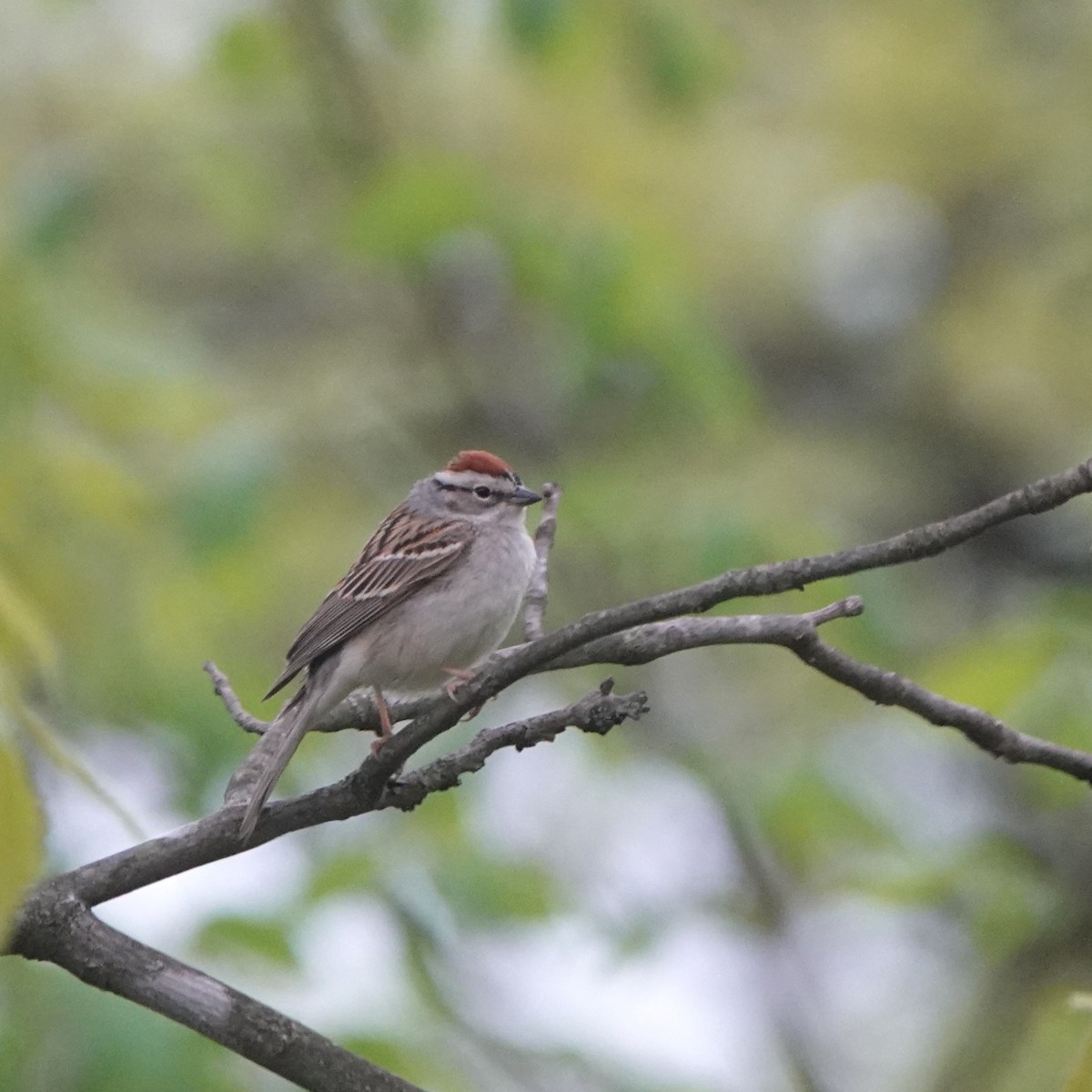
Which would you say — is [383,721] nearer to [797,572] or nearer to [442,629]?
[442,629]

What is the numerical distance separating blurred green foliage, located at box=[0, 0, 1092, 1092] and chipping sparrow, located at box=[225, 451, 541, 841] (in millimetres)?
832

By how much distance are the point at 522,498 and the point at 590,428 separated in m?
3.35

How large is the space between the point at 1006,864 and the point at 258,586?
3902 mm

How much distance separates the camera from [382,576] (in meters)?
5.09

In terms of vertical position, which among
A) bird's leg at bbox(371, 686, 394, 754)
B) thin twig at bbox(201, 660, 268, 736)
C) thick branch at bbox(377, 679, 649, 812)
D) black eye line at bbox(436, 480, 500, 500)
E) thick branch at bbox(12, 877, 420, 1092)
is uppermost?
black eye line at bbox(436, 480, 500, 500)

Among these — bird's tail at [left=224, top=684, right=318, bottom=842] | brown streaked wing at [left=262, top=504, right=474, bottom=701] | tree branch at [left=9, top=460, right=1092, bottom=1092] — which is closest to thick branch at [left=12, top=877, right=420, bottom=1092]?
tree branch at [left=9, top=460, right=1092, bottom=1092]

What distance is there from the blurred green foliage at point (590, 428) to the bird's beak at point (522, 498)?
3.28 feet

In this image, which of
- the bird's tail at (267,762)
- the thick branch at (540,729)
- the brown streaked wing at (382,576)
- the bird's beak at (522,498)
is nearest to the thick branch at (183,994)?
the bird's tail at (267,762)

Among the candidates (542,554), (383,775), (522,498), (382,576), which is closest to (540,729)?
(383,775)

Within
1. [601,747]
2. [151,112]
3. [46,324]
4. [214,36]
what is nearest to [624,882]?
[601,747]

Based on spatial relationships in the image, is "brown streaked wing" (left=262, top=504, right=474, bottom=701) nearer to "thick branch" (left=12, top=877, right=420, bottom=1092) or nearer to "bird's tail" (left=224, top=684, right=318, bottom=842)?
"bird's tail" (left=224, top=684, right=318, bottom=842)

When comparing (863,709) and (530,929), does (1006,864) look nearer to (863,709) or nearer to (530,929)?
(530,929)

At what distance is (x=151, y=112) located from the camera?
9.13m

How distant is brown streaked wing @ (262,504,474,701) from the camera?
478cm
